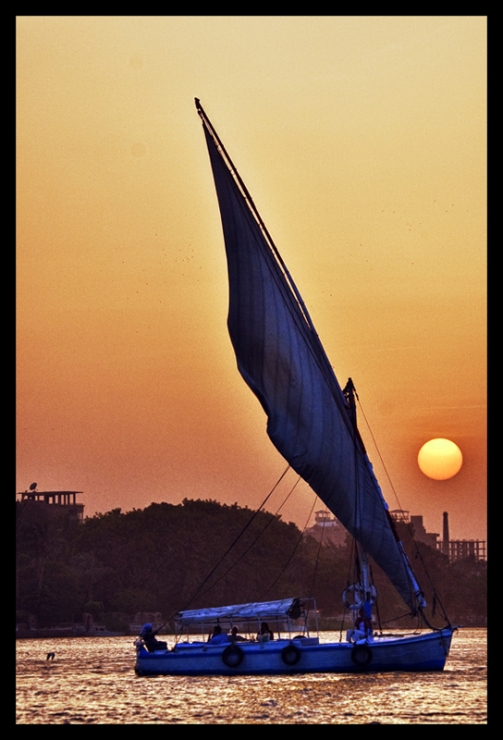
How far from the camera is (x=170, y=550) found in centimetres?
11719

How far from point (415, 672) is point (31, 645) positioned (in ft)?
137

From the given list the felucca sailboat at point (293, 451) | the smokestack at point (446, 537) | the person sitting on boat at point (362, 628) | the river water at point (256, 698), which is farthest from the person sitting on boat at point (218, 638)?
the smokestack at point (446, 537)

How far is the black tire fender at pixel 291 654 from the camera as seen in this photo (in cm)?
4378

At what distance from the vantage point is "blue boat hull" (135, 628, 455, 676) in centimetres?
4381

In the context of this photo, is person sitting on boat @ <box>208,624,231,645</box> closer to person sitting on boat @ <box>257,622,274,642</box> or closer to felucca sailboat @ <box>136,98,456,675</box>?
felucca sailboat @ <box>136,98,456,675</box>

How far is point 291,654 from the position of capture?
1725 inches

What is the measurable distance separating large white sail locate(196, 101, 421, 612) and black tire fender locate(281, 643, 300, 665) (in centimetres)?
366

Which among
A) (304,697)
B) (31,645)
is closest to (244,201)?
(304,697)

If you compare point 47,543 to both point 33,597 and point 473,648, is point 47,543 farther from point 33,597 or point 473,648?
point 473,648

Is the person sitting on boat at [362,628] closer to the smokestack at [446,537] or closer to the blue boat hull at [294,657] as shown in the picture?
the blue boat hull at [294,657]

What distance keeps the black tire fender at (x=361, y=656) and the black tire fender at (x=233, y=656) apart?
3.14 m

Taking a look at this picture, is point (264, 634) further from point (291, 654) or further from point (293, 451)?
point (293, 451)

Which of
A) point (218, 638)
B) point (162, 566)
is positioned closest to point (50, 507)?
point (162, 566)
